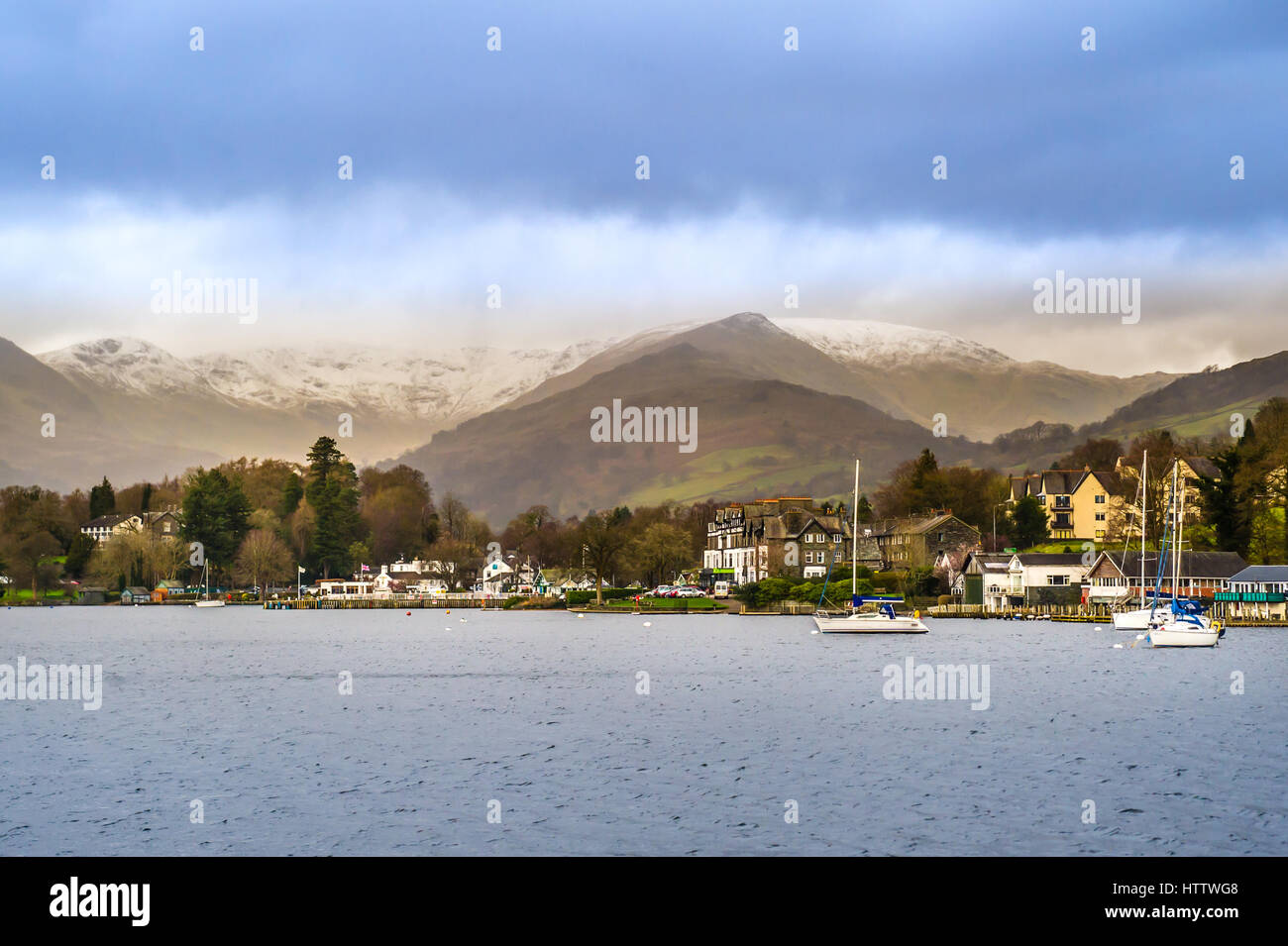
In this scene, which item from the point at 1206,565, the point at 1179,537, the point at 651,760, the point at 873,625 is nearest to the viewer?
the point at 651,760

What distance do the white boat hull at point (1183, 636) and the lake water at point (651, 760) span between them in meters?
13.0

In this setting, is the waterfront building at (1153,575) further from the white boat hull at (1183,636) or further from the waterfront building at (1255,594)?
the white boat hull at (1183,636)

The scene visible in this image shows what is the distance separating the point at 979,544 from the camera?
174250 mm

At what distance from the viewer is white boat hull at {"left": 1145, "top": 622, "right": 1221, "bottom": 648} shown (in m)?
101

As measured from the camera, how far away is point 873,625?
11662 cm

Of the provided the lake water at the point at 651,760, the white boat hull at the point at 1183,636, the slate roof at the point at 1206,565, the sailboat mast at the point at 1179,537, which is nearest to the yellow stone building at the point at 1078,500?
the sailboat mast at the point at 1179,537

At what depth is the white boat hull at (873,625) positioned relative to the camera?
117m

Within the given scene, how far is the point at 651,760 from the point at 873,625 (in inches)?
3051

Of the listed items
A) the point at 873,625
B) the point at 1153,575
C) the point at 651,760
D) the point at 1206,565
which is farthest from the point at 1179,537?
the point at 651,760

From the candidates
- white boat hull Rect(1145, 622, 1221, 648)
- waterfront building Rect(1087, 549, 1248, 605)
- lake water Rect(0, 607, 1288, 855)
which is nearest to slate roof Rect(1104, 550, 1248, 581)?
waterfront building Rect(1087, 549, 1248, 605)

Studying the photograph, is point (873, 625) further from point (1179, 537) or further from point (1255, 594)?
point (1255, 594)

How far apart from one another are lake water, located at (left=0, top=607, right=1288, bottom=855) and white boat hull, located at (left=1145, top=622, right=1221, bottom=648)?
13.0 m
